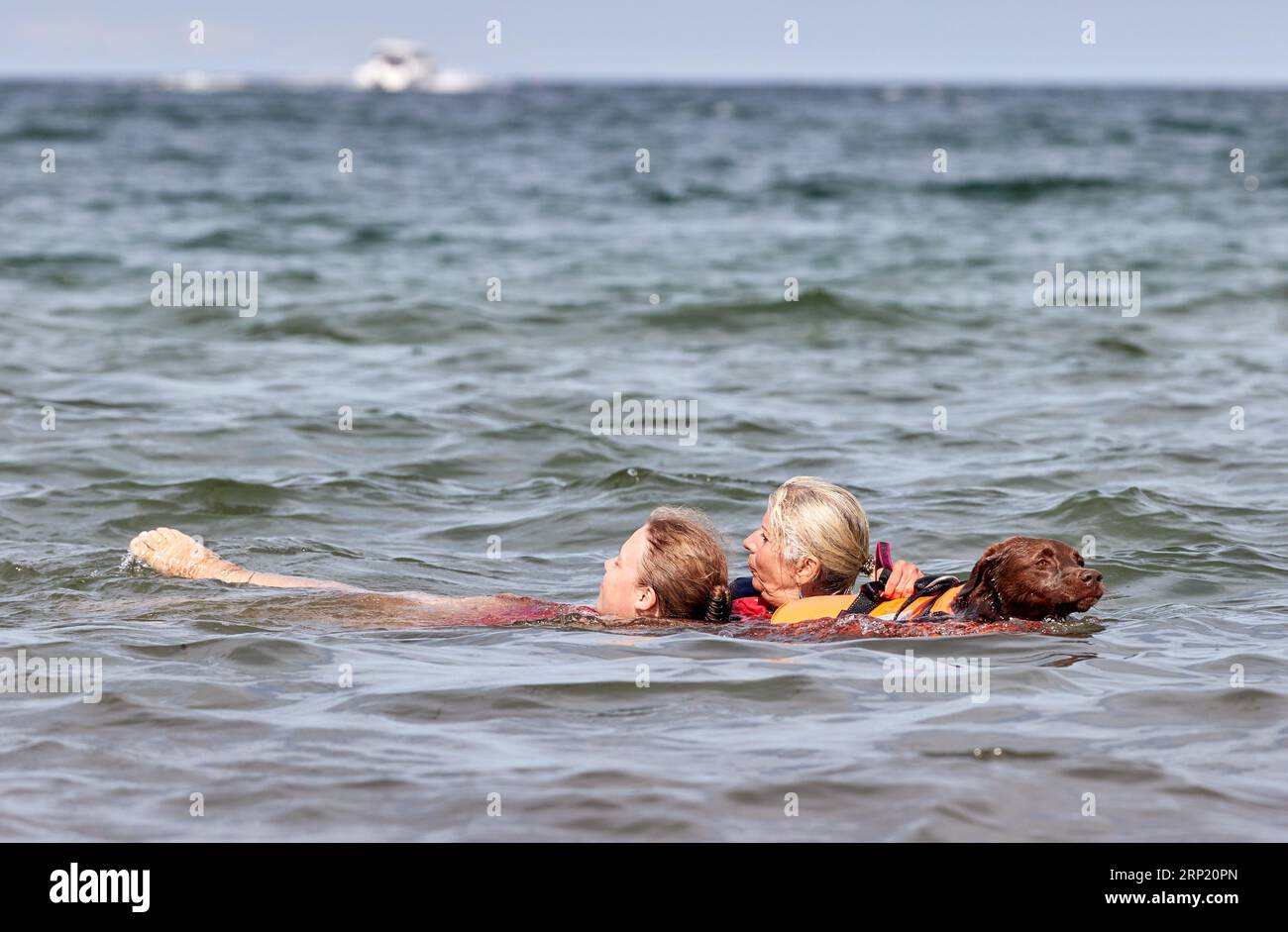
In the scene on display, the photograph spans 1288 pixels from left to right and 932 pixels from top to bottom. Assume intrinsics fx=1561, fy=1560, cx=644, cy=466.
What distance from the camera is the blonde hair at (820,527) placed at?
732cm

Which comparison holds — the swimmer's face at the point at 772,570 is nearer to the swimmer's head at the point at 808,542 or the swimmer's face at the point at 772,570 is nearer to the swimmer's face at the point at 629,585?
the swimmer's head at the point at 808,542

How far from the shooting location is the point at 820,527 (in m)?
7.32

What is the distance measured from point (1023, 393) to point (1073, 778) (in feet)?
30.3

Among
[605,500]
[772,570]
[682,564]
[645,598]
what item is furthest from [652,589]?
[605,500]

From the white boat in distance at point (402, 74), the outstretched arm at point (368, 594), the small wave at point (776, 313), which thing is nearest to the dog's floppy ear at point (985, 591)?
the outstretched arm at point (368, 594)

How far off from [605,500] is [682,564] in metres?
3.41

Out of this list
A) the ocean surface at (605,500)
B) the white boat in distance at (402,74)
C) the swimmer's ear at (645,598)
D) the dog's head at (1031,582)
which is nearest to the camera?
the ocean surface at (605,500)

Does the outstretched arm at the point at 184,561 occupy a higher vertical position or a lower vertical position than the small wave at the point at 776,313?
lower

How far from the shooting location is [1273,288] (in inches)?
806

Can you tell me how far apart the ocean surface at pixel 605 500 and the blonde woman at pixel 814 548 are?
42 cm

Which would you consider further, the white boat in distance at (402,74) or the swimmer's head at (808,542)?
the white boat in distance at (402,74)

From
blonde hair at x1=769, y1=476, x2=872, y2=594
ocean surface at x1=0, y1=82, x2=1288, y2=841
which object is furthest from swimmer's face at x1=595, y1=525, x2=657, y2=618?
blonde hair at x1=769, y1=476, x2=872, y2=594
